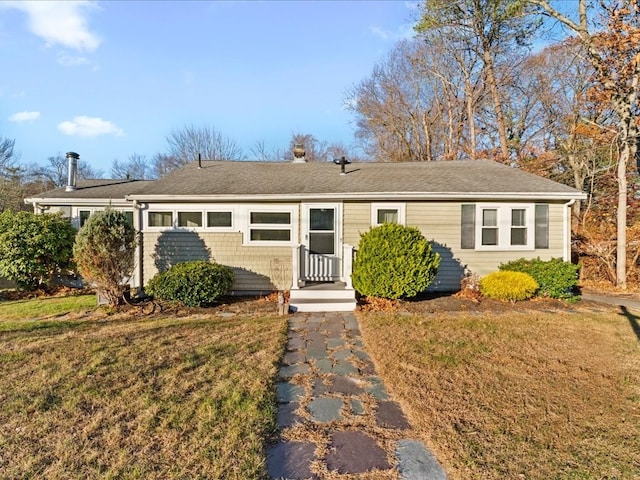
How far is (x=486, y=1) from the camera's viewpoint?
612 inches

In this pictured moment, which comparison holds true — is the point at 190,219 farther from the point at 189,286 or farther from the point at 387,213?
the point at 387,213

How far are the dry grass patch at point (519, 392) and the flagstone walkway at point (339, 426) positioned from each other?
0.62 ft

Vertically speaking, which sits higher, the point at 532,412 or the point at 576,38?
the point at 576,38

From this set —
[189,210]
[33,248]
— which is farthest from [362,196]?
[33,248]

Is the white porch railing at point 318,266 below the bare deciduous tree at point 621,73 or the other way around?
below

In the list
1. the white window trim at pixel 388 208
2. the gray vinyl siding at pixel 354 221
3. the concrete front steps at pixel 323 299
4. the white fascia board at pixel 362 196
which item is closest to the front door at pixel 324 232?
the gray vinyl siding at pixel 354 221

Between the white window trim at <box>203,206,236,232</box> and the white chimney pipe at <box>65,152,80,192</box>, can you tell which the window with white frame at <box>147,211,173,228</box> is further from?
the white chimney pipe at <box>65,152,80,192</box>

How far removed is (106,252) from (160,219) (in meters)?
2.09

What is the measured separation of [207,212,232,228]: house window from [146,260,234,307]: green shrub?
1.67 meters

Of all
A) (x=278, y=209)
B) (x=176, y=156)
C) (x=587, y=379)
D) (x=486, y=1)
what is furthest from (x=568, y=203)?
(x=176, y=156)

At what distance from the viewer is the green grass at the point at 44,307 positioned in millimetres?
6551

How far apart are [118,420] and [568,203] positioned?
404 inches

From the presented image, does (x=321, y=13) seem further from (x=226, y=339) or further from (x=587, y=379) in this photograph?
(x=587, y=379)

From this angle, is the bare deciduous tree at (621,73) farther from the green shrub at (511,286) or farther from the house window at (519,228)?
the green shrub at (511,286)
